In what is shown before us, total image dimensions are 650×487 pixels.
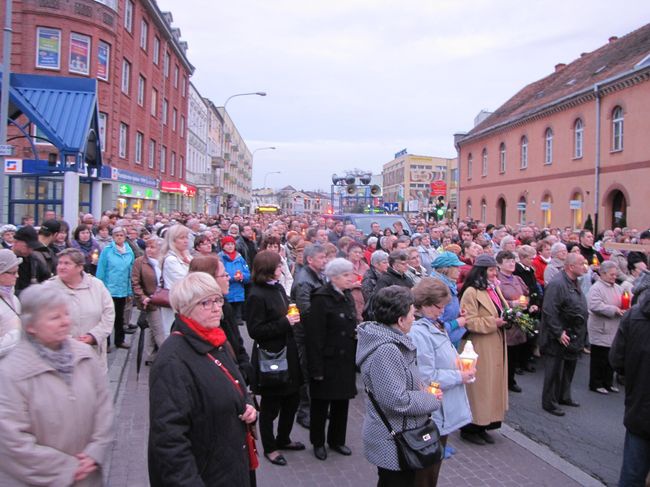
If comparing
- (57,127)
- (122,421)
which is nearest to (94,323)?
(122,421)

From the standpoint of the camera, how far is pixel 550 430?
609 centimetres

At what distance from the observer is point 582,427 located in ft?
20.4

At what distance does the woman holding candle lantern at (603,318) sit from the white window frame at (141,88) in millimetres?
30401

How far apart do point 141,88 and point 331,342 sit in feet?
105

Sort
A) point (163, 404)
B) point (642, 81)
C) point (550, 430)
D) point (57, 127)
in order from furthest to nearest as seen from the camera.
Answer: point (642, 81) → point (57, 127) → point (550, 430) → point (163, 404)

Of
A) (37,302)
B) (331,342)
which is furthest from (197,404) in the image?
(331,342)

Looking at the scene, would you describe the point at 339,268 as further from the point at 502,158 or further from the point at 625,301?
the point at 502,158

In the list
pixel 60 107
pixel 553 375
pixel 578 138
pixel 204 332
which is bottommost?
pixel 553 375

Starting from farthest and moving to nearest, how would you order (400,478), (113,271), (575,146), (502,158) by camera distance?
(502,158)
(575,146)
(113,271)
(400,478)

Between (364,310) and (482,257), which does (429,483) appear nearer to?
(482,257)

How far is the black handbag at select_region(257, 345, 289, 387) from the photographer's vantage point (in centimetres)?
490

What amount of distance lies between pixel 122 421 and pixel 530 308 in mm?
5289

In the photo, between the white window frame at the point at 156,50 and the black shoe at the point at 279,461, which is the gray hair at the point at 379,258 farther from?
the white window frame at the point at 156,50

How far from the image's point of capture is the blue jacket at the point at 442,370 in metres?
4.08
